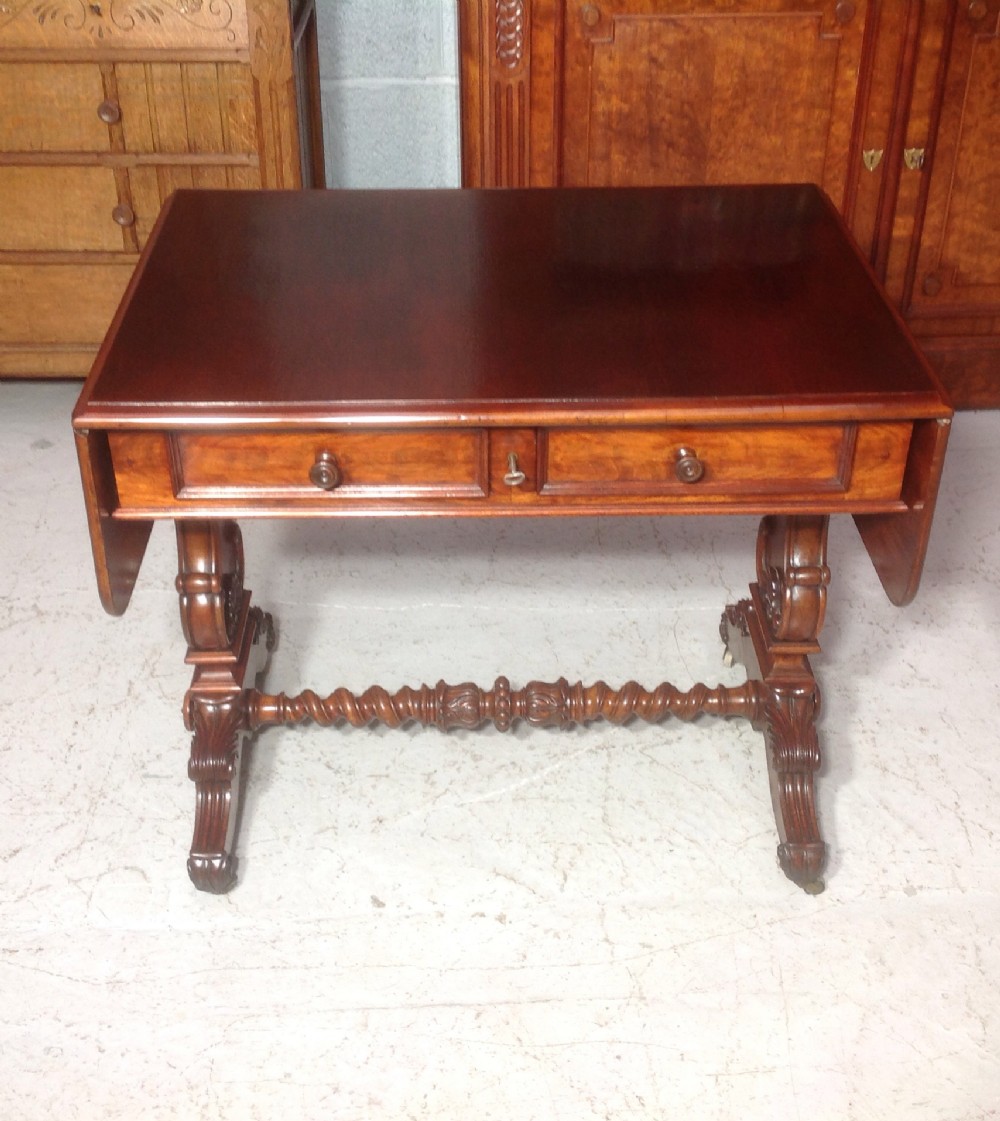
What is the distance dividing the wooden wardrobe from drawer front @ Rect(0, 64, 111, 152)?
0.85 meters

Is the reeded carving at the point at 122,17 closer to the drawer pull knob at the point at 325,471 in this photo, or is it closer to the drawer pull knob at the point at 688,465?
the drawer pull knob at the point at 325,471

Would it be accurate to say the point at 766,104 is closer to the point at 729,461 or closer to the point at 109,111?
the point at 109,111

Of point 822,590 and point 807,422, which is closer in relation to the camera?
point 807,422

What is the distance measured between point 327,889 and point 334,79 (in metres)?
2.14

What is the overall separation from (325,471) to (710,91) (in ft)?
5.91

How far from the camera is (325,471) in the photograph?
187 cm

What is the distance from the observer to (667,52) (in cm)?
317

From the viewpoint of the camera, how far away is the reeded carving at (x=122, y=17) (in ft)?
9.66

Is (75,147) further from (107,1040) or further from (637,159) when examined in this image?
(107,1040)

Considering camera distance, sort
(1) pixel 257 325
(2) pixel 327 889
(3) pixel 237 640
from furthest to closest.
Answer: (3) pixel 237 640
(2) pixel 327 889
(1) pixel 257 325

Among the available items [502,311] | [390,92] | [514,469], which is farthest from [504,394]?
[390,92]

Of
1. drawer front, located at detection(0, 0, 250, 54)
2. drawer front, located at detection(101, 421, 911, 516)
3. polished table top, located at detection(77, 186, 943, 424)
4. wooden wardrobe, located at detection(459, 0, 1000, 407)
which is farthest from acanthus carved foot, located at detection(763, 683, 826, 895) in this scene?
drawer front, located at detection(0, 0, 250, 54)

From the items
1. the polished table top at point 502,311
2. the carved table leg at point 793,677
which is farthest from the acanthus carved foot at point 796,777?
the polished table top at point 502,311

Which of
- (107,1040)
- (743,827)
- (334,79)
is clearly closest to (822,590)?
(743,827)
